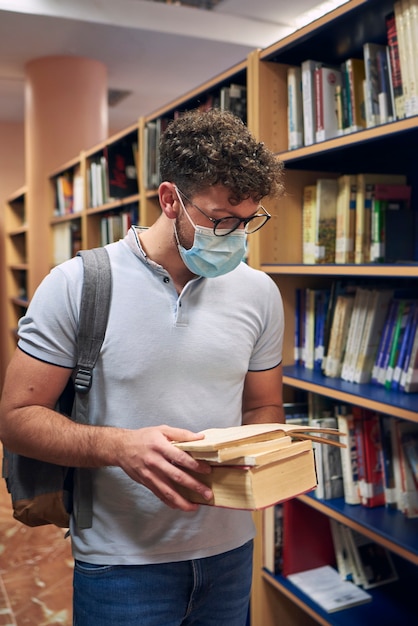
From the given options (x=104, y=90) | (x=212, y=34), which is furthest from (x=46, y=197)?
(x=212, y=34)

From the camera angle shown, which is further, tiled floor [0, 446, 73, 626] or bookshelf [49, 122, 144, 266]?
bookshelf [49, 122, 144, 266]

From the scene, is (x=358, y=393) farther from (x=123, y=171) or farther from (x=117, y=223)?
(x=117, y=223)

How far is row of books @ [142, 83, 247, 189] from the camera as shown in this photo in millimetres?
2262

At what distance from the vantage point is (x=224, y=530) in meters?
1.24

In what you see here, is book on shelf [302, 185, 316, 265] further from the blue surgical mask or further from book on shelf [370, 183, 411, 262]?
the blue surgical mask

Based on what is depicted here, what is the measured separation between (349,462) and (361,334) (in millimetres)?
403

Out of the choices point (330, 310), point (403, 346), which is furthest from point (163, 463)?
point (330, 310)

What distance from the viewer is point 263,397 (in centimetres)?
138

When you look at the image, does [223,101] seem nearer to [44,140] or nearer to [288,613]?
[288,613]

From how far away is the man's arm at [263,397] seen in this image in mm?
1365

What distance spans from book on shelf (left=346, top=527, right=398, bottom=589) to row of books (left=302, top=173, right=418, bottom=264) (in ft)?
3.11

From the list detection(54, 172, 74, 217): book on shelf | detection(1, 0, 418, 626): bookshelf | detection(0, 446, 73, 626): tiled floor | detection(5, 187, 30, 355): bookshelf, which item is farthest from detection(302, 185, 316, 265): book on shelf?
detection(5, 187, 30, 355): bookshelf

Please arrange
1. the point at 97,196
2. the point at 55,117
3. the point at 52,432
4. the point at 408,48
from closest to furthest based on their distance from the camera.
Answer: the point at 52,432 → the point at 408,48 → the point at 97,196 → the point at 55,117

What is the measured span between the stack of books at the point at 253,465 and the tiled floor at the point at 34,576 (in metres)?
1.83
